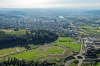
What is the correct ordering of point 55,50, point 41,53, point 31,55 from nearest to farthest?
point 31,55, point 41,53, point 55,50

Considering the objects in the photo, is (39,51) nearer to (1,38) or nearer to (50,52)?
(50,52)

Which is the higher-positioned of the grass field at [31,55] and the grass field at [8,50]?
the grass field at [31,55]

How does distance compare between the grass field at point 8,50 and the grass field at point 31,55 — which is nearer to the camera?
the grass field at point 31,55

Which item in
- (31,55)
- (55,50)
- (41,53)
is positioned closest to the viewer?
(31,55)

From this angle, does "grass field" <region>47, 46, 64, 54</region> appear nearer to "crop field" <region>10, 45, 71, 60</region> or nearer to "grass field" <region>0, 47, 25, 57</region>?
"crop field" <region>10, 45, 71, 60</region>

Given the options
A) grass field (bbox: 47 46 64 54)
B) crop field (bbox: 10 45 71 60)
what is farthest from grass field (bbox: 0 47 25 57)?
grass field (bbox: 47 46 64 54)

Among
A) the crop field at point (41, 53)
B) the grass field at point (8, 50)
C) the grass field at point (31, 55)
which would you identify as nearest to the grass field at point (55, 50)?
the crop field at point (41, 53)

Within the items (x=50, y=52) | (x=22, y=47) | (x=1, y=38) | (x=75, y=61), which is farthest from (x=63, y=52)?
(x=1, y=38)

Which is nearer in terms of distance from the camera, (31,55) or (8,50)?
(31,55)

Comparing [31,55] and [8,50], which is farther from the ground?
[31,55]

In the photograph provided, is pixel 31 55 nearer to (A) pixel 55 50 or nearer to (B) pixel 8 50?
(A) pixel 55 50

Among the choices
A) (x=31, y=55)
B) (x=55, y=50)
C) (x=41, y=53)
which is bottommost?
(x=55, y=50)

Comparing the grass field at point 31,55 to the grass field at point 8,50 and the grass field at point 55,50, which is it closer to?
the grass field at point 55,50

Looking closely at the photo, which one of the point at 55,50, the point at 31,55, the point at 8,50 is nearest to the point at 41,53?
the point at 31,55
